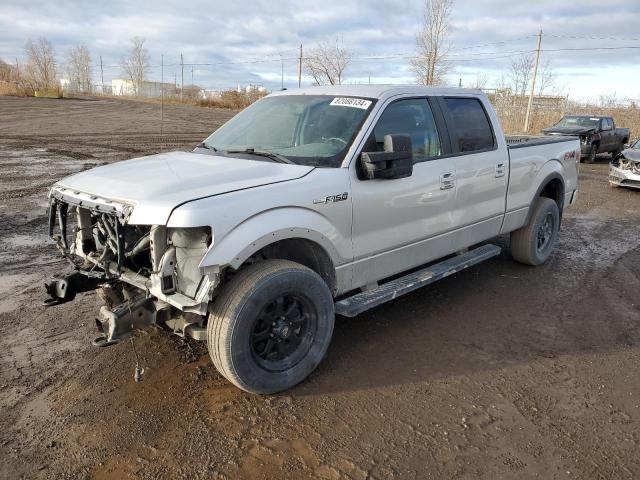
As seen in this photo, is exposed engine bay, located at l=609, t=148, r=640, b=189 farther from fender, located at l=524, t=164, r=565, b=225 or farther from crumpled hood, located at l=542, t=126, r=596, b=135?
fender, located at l=524, t=164, r=565, b=225

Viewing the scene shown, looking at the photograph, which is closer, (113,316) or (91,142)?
(113,316)

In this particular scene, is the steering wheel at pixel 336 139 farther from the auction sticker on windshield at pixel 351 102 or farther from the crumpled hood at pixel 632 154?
the crumpled hood at pixel 632 154

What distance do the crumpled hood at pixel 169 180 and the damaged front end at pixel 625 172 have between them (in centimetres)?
1093

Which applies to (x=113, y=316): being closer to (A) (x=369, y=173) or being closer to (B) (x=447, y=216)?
(A) (x=369, y=173)

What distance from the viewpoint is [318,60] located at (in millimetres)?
41250

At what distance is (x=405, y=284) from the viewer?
416 cm

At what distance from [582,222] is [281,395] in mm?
7376

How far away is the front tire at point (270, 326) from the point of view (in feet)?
10.1

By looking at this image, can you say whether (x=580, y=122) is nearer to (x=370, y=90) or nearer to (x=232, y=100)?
(x=370, y=90)

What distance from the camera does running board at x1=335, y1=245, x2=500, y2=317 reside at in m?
3.72

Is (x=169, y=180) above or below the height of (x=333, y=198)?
above

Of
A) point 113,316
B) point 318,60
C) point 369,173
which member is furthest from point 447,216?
point 318,60

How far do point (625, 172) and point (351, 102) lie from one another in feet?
33.9

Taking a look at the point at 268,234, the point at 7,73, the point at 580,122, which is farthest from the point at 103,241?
Answer: the point at 7,73
